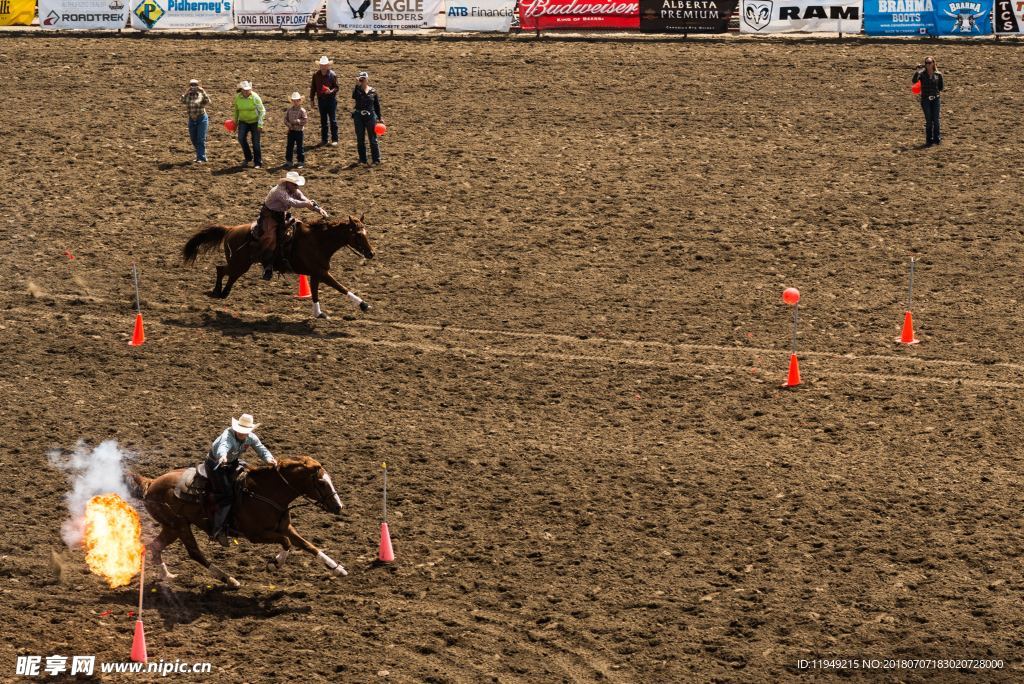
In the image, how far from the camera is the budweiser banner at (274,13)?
40094 mm

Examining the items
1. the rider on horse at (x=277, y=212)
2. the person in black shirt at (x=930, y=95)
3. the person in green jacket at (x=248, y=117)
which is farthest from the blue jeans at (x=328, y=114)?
the person in black shirt at (x=930, y=95)

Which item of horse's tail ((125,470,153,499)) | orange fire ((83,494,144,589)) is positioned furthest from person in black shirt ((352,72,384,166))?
horse's tail ((125,470,153,499))

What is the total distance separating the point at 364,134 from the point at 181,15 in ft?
37.5

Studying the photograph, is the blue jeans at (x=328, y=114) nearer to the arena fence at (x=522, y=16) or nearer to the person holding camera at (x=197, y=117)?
the person holding camera at (x=197, y=117)

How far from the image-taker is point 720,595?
1564 centimetres

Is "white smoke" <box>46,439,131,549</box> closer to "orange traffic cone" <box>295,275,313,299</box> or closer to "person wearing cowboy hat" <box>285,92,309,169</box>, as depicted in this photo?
"orange traffic cone" <box>295,275,313,299</box>

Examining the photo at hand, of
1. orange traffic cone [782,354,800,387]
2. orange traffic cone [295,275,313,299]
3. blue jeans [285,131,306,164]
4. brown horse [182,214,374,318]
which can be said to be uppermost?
blue jeans [285,131,306,164]

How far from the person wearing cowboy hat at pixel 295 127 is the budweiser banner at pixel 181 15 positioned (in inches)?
408

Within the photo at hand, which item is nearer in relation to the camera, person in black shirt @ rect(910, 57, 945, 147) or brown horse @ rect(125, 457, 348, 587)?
brown horse @ rect(125, 457, 348, 587)

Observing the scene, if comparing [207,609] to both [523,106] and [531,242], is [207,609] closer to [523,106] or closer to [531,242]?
[531,242]

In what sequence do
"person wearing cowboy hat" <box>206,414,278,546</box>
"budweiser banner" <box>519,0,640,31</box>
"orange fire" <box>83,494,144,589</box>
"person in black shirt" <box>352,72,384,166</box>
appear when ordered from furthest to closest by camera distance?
"budweiser banner" <box>519,0,640,31</box>
"person in black shirt" <box>352,72,384,166</box>
"orange fire" <box>83,494,144,589</box>
"person wearing cowboy hat" <box>206,414,278,546</box>

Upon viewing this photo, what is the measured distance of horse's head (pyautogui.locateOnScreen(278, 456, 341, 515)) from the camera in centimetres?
1544

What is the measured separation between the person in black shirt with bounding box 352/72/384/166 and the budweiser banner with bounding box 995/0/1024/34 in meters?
17.6

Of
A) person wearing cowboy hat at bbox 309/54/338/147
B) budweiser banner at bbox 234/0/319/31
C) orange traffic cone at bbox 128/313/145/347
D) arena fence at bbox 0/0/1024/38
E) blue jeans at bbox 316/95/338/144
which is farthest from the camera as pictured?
budweiser banner at bbox 234/0/319/31
